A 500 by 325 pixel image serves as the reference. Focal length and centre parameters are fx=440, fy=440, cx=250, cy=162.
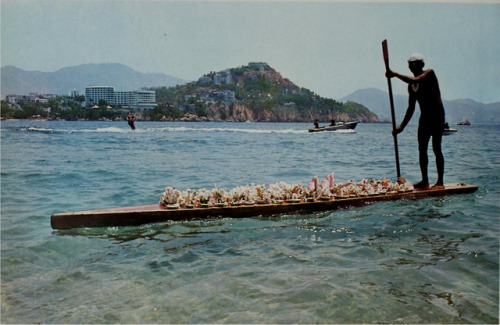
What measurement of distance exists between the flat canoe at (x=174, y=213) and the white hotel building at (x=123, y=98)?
138 metres

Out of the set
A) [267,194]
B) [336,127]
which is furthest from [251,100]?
[267,194]

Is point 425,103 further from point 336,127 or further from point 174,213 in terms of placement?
point 336,127

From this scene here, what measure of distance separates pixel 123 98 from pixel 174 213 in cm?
15741

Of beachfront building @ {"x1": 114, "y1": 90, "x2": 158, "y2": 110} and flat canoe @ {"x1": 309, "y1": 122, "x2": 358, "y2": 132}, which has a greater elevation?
beachfront building @ {"x1": 114, "y1": 90, "x2": 158, "y2": 110}

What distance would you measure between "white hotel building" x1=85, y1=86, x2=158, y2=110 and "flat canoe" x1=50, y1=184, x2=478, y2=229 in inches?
5424

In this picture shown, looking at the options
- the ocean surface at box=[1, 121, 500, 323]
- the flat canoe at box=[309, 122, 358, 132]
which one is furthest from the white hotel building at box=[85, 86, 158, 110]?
the ocean surface at box=[1, 121, 500, 323]

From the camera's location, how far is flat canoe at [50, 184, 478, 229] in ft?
24.3

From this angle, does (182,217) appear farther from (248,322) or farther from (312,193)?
(248,322)

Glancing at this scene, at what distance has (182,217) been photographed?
7762 mm

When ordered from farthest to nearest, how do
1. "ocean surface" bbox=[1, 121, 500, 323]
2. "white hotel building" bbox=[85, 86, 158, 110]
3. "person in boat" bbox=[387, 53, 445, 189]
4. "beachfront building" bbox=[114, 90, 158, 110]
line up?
"white hotel building" bbox=[85, 86, 158, 110] < "beachfront building" bbox=[114, 90, 158, 110] < "person in boat" bbox=[387, 53, 445, 189] < "ocean surface" bbox=[1, 121, 500, 323]

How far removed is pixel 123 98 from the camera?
15700 centimetres

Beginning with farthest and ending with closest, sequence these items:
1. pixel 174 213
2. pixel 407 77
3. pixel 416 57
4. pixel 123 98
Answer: pixel 123 98
pixel 416 57
pixel 407 77
pixel 174 213

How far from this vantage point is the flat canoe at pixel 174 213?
742 centimetres

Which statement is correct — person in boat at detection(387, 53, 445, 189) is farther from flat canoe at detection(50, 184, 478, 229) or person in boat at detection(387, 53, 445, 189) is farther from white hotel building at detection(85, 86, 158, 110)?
white hotel building at detection(85, 86, 158, 110)
